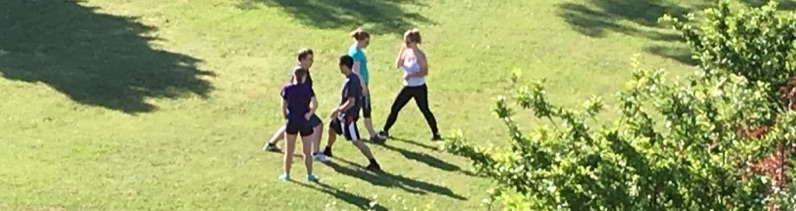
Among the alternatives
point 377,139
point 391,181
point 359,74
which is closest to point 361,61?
point 359,74

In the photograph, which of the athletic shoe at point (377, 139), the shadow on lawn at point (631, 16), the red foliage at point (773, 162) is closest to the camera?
the red foliage at point (773, 162)

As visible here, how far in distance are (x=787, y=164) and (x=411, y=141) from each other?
817cm

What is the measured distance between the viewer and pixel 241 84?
17.4 metres

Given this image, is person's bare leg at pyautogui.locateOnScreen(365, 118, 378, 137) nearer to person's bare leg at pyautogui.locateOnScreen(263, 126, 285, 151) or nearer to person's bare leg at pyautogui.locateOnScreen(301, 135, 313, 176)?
person's bare leg at pyautogui.locateOnScreen(263, 126, 285, 151)

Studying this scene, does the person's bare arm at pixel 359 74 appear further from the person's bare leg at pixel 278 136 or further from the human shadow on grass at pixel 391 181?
the person's bare leg at pixel 278 136

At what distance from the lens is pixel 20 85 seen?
1669cm

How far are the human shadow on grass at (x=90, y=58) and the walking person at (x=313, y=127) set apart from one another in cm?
226

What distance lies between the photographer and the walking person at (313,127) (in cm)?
1268

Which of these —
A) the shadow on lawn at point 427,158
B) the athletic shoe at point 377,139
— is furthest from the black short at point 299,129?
the athletic shoe at point 377,139

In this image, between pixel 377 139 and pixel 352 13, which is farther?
pixel 352 13

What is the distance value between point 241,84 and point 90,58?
7.10ft

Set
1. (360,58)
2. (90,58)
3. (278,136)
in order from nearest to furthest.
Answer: (278,136), (360,58), (90,58)

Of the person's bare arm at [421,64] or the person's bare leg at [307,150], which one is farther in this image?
the person's bare arm at [421,64]

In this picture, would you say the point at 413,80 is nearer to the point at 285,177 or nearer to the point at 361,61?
the point at 361,61
